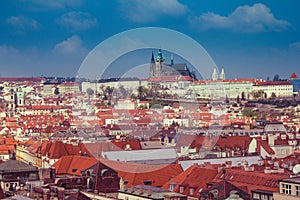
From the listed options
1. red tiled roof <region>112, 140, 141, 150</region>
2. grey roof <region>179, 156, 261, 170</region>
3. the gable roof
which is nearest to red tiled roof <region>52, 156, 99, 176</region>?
grey roof <region>179, 156, 261, 170</region>

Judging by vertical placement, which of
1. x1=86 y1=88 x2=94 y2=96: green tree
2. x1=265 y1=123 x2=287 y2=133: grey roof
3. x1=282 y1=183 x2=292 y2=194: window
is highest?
x1=86 y1=88 x2=94 y2=96: green tree

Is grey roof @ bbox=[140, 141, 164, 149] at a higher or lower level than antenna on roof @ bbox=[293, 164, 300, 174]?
higher

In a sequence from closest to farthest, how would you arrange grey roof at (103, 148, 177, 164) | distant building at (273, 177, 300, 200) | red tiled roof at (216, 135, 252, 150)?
1. distant building at (273, 177, 300, 200)
2. grey roof at (103, 148, 177, 164)
3. red tiled roof at (216, 135, 252, 150)

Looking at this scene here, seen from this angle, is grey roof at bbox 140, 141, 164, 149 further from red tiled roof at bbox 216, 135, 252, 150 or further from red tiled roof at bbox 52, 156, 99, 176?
red tiled roof at bbox 52, 156, 99, 176

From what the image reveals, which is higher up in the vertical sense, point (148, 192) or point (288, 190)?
point (288, 190)

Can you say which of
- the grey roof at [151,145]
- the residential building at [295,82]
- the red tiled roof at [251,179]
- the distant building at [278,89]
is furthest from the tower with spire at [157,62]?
the residential building at [295,82]

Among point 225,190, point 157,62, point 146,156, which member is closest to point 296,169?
point 225,190

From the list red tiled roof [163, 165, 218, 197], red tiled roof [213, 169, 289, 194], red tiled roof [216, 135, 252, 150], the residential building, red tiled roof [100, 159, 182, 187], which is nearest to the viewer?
red tiled roof [213, 169, 289, 194]

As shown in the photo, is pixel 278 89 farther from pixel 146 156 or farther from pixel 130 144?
pixel 146 156

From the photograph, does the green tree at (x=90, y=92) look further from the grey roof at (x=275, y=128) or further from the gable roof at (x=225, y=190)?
the gable roof at (x=225, y=190)
